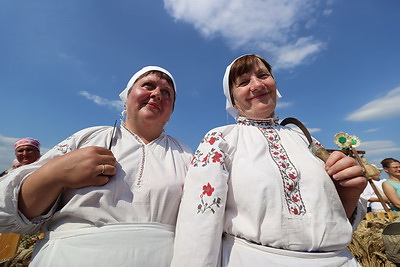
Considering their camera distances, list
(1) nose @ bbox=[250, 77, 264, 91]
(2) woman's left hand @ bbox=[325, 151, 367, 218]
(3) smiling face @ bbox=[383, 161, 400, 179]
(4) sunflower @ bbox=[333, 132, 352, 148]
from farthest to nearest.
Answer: (3) smiling face @ bbox=[383, 161, 400, 179] → (4) sunflower @ bbox=[333, 132, 352, 148] → (1) nose @ bbox=[250, 77, 264, 91] → (2) woman's left hand @ bbox=[325, 151, 367, 218]

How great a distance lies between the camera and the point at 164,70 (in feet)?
6.19

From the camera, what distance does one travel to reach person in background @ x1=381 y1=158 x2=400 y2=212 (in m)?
4.89

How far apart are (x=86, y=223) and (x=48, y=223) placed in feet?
0.85

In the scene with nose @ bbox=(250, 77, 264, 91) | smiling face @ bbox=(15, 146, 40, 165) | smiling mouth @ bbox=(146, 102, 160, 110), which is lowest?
smiling mouth @ bbox=(146, 102, 160, 110)

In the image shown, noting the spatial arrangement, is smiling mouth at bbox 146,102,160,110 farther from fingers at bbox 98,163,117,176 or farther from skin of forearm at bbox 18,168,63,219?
skin of forearm at bbox 18,168,63,219

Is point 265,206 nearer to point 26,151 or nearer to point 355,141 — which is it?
point 355,141

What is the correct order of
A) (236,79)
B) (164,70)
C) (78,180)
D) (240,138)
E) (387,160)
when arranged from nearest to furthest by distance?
(78,180) < (240,138) < (236,79) < (164,70) < (387,160)

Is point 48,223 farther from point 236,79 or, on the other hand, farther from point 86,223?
point 236,79

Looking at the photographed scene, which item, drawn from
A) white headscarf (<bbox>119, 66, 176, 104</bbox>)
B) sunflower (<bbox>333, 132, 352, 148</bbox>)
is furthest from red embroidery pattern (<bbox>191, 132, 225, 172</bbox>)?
sunflower (<bbox>333, 132, 352, 148</bbox>)

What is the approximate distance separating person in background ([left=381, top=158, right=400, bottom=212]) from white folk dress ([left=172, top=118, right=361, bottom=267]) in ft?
16.8

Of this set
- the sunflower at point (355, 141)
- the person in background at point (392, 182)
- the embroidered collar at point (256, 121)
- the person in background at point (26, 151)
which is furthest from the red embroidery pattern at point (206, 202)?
the person in background at point (392, 182)

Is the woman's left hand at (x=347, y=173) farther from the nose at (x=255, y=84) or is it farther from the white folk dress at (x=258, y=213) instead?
the nose at (x=255, y=84)

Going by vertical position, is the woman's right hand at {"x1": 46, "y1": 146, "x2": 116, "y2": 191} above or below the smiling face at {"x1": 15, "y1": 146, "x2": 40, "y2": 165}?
below

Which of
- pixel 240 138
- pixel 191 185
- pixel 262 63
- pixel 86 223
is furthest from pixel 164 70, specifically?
pixel 86 223
